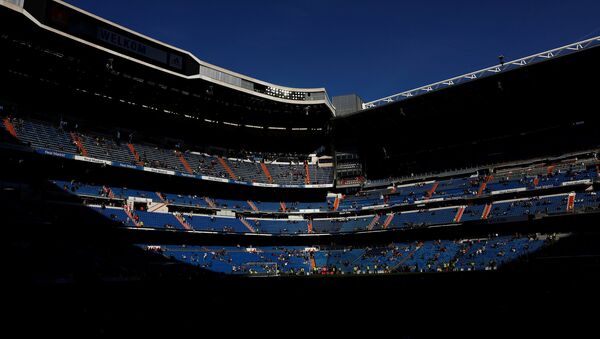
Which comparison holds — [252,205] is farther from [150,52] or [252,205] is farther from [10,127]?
[10,127]

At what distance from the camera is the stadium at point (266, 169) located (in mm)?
41656

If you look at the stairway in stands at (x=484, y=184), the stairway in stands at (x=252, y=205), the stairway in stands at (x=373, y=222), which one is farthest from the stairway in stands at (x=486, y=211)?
the stairway in stands at (x=252, y=205)

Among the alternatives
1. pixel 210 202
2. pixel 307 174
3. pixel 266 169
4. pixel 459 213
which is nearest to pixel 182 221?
pixel 210 202

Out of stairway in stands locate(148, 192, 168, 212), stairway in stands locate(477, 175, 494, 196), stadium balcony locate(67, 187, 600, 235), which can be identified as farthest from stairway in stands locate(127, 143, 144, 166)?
stairway in stands locate(477, 175, 494, 196)

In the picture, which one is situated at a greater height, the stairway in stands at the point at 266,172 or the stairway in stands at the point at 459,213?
the stairway in stands at the point at 266,172

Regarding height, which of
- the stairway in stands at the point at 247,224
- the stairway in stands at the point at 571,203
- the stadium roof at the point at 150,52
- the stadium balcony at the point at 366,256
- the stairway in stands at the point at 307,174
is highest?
the stadium roof at the point at 150,52

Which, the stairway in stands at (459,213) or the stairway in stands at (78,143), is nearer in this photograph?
the stairway in stands at (78,143)

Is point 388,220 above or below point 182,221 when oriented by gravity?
above

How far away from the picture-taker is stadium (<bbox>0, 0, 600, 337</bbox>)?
41.7 meters

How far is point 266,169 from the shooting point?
230 feet

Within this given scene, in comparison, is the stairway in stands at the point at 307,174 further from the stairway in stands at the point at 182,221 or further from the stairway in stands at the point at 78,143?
the stairway in stands at the point at 78,143

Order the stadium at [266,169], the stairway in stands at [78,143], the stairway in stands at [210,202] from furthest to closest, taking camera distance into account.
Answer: the stairway in stands at [210,202], the stairway in stands at [78,143], the stadium at [266,169]

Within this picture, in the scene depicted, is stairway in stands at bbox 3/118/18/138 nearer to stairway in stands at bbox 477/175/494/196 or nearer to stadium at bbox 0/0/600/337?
stadium at bbox 0/0/600/337

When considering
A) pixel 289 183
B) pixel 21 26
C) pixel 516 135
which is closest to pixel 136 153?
pixel 21 26
